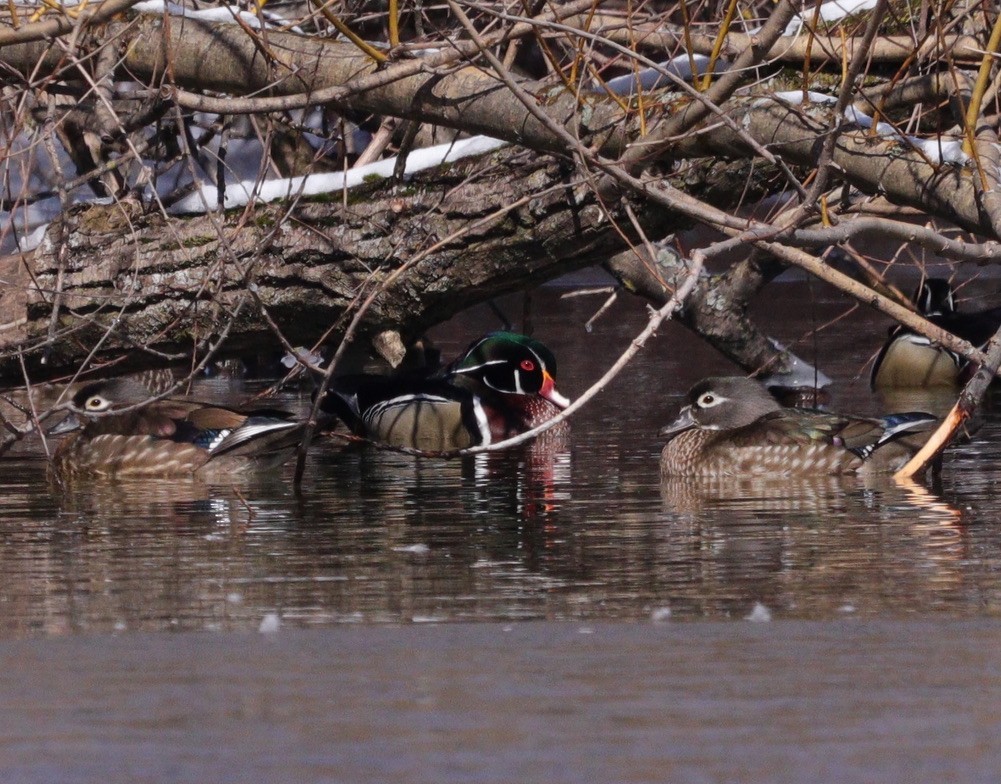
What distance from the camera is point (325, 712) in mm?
3580

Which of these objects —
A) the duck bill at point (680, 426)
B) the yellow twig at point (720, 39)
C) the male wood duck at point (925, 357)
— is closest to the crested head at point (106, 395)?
the duck bill at point (680, 426)

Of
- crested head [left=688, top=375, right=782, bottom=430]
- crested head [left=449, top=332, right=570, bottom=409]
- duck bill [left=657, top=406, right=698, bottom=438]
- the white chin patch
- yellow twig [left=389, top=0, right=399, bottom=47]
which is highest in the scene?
yellow twig [left=389, top=0, right=399, bottom=47]

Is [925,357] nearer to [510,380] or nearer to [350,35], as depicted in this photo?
[510,380]

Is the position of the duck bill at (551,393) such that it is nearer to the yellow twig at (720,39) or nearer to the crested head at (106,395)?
the crested head at (106,395)

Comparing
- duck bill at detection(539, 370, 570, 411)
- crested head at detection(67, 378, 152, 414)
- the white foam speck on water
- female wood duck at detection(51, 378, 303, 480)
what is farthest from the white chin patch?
the white foam speck on water

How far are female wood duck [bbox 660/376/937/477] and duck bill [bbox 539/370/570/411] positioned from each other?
167 centimetres

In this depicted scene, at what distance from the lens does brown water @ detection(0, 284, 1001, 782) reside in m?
3.31

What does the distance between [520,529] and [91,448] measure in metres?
2.90

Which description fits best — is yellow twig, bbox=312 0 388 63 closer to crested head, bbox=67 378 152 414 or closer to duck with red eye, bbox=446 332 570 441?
crested head, bbox=67 378 152 414

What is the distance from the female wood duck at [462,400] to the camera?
9.32 meters

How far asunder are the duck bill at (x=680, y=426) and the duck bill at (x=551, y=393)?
1.29 metres

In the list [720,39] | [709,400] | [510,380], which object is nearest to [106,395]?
[510,380]

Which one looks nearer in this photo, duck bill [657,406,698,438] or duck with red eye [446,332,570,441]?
duck bill [657,406,698,438]

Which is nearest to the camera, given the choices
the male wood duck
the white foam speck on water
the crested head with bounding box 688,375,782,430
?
the white foam speck on water
